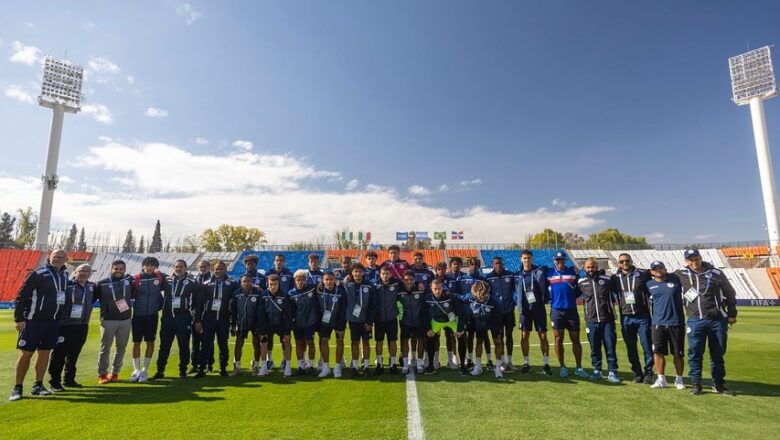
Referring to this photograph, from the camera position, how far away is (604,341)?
725 cm

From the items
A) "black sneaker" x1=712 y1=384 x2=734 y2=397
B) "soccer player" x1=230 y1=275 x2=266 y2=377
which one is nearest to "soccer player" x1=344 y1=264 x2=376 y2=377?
"soccer player" x1=230 y1=275 x2=266 y2=377

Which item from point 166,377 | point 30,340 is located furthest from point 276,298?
point 30,340

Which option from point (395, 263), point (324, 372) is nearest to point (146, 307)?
point (324, 372)

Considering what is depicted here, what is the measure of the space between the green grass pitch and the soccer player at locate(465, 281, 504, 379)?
1.89ft

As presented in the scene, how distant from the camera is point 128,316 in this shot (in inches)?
298

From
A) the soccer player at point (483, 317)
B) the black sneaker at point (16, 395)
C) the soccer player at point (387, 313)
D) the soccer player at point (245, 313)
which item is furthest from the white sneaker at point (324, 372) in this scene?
the black sneaker at point (16, 395)

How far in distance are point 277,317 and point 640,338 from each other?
6920mm

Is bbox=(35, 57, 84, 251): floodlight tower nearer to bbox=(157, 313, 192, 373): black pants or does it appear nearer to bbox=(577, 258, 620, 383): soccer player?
bbox=(157, 313, 192, 373): black pants

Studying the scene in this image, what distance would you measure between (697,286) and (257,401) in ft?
24.6

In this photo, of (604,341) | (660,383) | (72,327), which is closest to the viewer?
(660,383)

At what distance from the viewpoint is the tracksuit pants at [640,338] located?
22.8 ft

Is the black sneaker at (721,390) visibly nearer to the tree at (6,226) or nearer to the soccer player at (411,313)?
the soccer player at (411,313)

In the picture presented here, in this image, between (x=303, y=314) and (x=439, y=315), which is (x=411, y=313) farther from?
(x=303, y=314)

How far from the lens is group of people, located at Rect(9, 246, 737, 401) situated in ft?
22.9
